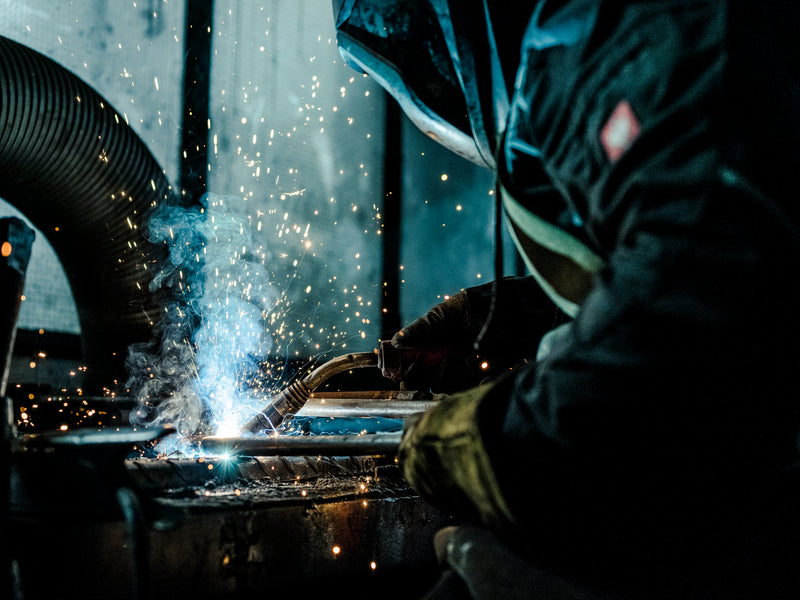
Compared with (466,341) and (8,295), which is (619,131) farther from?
(466,341)

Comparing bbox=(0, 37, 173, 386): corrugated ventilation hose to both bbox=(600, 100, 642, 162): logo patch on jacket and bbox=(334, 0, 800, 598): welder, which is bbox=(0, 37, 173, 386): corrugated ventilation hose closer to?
bbox=(334, 0, 800, 598): welder

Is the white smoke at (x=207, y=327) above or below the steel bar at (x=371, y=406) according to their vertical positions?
above

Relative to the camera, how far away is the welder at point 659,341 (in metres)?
0.54

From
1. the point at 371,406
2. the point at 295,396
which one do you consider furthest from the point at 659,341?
the point at 371,406

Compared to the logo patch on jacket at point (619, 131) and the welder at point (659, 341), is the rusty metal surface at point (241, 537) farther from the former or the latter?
the logo patch on jacket at point (619, 131)

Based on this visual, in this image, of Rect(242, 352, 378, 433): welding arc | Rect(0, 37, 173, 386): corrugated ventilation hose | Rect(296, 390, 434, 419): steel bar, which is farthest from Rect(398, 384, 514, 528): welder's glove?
Rect(0, 37, 173, 386): corrugated ventilation hose

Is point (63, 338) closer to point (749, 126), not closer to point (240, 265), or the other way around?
point (240, 265)

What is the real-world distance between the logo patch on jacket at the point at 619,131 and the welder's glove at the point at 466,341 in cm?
132

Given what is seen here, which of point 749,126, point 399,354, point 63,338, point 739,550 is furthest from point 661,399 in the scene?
point 63,338

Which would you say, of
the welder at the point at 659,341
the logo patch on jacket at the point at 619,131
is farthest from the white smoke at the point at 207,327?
the logo patch on jacket at the point at 619,131

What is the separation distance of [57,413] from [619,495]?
9.10ft

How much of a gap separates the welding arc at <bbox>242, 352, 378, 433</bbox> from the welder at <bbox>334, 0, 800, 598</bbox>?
4.60ft

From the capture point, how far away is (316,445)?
133 cm

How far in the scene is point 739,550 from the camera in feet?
2.50
